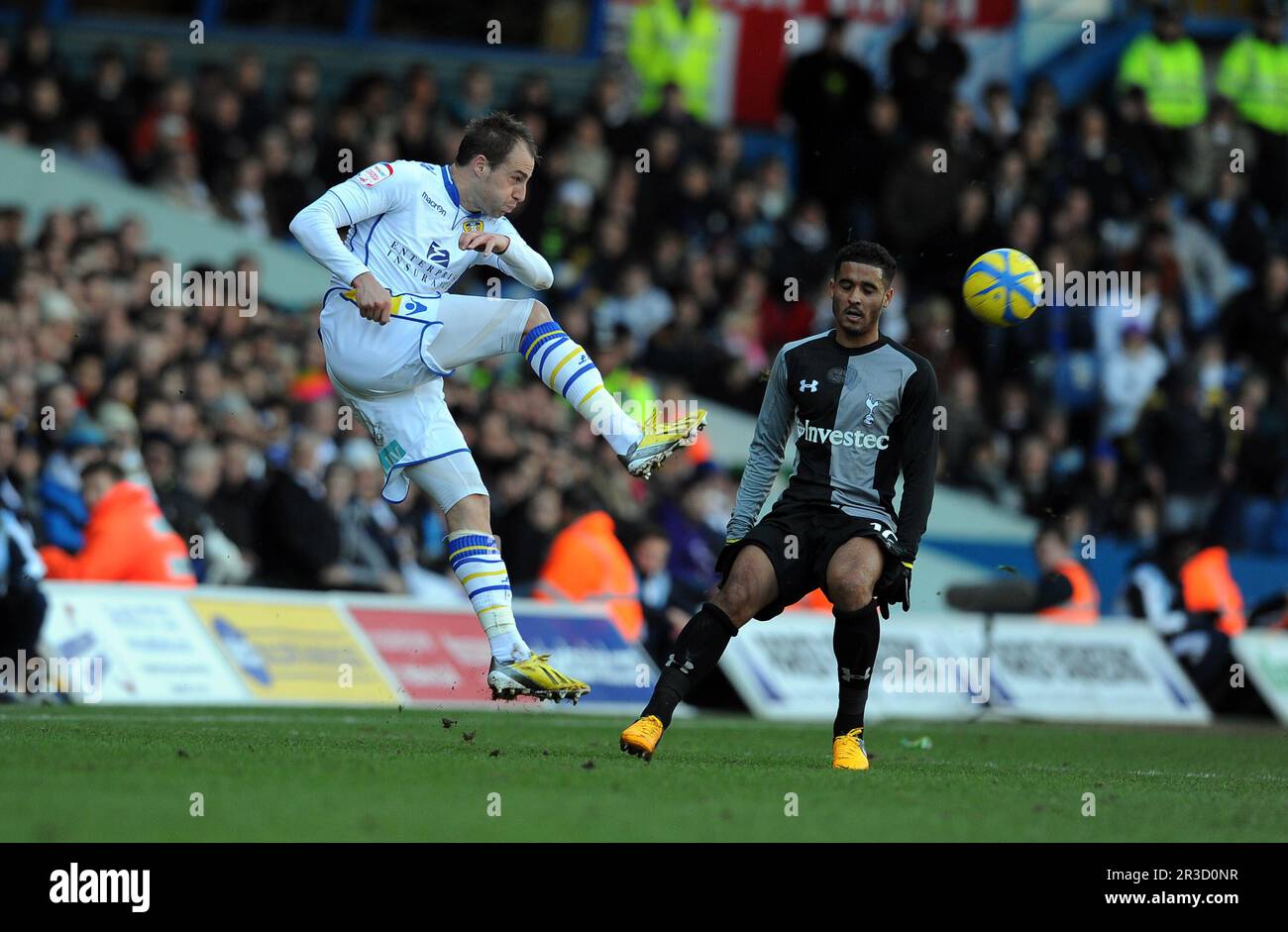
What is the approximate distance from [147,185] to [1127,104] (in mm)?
10893

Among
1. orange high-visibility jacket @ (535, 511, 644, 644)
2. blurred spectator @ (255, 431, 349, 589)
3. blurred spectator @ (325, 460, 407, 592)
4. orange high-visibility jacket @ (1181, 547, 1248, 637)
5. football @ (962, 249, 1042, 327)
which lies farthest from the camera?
orange high-visibility jacket @ (1181, 547, 1248, 637)

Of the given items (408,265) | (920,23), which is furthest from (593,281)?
(408,265)

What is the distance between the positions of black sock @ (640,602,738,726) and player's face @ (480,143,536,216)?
213cm

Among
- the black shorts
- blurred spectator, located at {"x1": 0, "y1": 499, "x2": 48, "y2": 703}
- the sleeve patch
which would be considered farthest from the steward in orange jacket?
the black shorts

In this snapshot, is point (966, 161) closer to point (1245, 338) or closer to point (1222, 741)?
point (1245, 338)

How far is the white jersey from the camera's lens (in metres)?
9.95

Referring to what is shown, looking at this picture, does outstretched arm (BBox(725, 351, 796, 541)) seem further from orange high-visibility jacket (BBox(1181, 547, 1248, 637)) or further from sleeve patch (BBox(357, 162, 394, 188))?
orange high-visibility jacket (BBox(1181, 547, 1248, 637))

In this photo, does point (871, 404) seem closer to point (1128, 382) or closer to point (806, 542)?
point (806, 542)

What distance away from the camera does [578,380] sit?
988 cm

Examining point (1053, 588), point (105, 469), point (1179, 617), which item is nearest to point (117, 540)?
point (105, 469)

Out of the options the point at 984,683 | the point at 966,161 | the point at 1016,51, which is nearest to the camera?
the point at 984,683

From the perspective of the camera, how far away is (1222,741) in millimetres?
14352

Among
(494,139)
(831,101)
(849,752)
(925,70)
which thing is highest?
(925,70)

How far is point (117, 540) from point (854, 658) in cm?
652
